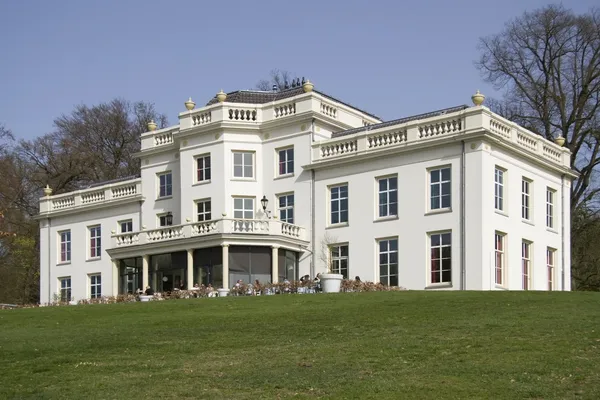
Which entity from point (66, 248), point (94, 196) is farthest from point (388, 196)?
point (66, 248)

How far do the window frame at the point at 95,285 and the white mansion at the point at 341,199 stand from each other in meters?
0.94

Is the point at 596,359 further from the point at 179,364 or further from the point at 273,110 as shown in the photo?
the point at 273,110

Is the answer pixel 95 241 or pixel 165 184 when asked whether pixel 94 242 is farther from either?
pixel 165 184

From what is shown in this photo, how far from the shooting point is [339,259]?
1790 inches

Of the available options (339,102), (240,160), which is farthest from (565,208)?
(240,160)

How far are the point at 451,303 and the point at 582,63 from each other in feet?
93.7

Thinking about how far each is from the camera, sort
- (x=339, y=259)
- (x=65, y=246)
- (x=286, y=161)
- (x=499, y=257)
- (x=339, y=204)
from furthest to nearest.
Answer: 1. (x=65, y=246)
2. (x=286, y=161)
3. (x=339, y=204)
4. (x=339, y=259)
5. (x=499, y=257)

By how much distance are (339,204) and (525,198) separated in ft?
24.8

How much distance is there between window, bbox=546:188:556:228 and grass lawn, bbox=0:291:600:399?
14.5 meters

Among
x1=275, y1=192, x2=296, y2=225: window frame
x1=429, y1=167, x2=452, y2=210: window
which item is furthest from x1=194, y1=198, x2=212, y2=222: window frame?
x1=429, y1=167, x2=452, y2=210: window

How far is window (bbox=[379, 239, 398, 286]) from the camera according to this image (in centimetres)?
4356

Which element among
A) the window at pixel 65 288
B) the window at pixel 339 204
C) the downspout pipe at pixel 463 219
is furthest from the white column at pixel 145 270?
the downspout pipe at pixel 463 219

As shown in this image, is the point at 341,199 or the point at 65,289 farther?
the point at 65,289

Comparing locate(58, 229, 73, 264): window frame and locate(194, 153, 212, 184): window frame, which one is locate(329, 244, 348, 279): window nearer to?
locate(194, 153, 212, 184): window frame
